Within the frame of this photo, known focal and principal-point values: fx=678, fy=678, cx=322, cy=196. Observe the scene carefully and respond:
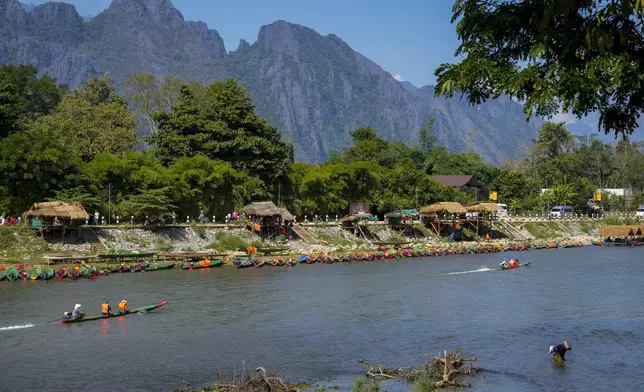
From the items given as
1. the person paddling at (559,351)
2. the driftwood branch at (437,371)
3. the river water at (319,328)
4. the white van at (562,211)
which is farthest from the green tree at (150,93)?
the person paddling at (559,351)

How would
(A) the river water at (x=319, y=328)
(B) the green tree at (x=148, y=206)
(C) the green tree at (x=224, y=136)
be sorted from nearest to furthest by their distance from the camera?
(A) the river water at (x=319, y=328)
(B) the green tree at (x=148, y=206)
(C) the green tree at (x=224, y=136)

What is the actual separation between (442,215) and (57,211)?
44.5 metres

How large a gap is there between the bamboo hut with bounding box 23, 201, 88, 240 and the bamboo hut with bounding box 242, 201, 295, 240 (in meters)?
16.7

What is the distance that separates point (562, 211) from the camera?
345ft

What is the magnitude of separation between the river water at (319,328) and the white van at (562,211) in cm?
5299

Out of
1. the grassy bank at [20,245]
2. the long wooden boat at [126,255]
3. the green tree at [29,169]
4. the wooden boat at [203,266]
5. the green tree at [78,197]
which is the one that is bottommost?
the wooden boat at [203,266]

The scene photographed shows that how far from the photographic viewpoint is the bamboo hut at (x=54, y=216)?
49.8 m

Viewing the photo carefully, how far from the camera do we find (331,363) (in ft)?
78.5

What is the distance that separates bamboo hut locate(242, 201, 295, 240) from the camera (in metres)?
63.7

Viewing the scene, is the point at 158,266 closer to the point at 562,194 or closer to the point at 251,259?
the point at 251,259

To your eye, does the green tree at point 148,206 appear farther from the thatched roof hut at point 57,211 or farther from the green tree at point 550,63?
the green tree at point 550,63

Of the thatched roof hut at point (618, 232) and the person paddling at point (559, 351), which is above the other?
the thatched roof hut at point (618, 232)

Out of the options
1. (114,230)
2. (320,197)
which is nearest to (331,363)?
(114,230)

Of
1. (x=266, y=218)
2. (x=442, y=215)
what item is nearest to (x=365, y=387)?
(x=266, y=218)
